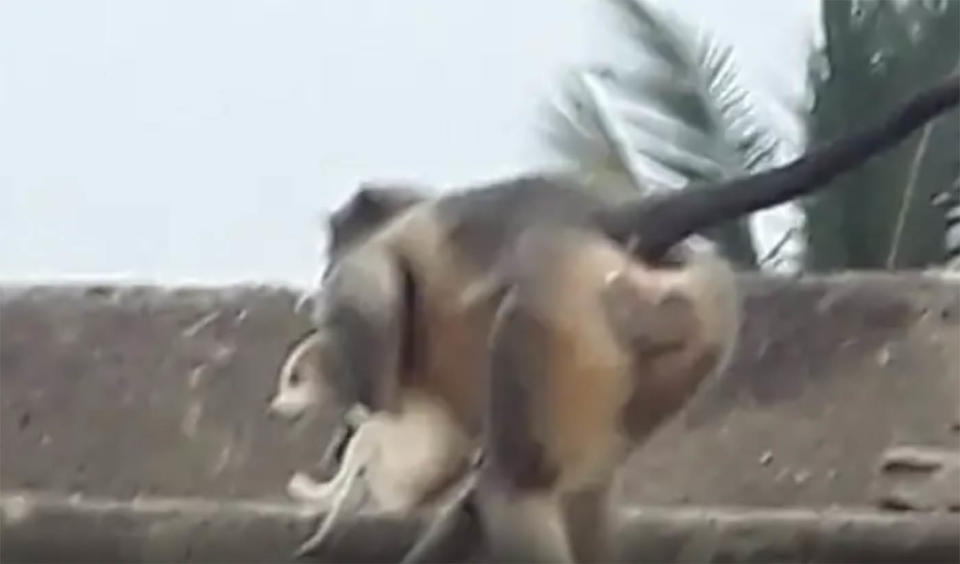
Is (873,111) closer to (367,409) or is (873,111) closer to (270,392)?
(270,392)

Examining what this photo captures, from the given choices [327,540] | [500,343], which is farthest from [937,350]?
[500,343]

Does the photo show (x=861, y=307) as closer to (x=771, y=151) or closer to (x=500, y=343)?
(x=500, y=343)

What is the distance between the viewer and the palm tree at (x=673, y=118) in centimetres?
303

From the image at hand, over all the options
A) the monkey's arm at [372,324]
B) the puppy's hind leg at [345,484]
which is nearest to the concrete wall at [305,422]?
the puppy's hind leg at [345,484]

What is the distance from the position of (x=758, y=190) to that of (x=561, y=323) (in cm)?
12

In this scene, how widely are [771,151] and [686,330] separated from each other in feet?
6.54

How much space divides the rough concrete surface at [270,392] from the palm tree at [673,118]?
1.15m

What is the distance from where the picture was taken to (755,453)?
5.93 ft

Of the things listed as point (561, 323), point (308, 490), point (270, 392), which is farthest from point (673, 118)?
point (561, 323)

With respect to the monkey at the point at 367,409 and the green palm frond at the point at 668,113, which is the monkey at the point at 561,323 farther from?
the green palm frond at the point at 668,113

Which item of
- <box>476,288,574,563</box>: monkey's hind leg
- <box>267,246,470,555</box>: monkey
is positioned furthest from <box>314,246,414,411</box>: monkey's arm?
<box>476,288,574,563</box>: monkey's hind leg

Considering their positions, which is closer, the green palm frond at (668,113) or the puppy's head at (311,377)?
the puppy's head at (311,377)

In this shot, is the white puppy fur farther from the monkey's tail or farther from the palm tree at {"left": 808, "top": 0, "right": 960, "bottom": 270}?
the palm tree at {"left": 808, "top": 0, "right": 960, "bottom": 270}

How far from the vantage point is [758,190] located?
3.85 feet
